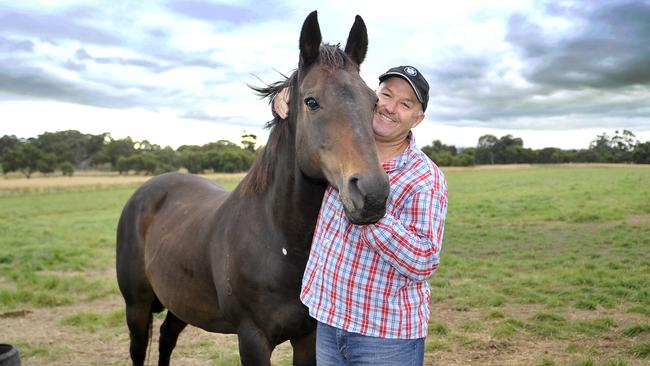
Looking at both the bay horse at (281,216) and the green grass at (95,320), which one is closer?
the bay horse at (281,216)

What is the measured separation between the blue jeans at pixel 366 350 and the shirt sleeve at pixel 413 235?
343mm

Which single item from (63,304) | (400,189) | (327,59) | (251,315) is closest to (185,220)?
(251,315)

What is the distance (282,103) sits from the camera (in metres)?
2.76

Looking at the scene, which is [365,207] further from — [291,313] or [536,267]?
[536,267]

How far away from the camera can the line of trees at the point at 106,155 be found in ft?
141

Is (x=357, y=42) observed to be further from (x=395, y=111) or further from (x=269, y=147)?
(x=269, y=147)

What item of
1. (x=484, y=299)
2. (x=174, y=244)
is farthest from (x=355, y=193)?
(x=484, y=299)

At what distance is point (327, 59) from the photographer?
7.97ft

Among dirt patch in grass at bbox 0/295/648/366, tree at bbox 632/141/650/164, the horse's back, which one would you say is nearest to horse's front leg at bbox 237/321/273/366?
the horse's back

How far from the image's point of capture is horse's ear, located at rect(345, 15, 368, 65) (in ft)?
8.50

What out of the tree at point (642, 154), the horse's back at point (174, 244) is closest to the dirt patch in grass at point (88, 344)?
the horse's back at point (174, 244)

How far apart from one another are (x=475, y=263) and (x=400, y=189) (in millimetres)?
8530

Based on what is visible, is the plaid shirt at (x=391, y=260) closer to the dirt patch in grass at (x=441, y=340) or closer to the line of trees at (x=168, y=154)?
the dirt patch in grass at (x=441, y=340)

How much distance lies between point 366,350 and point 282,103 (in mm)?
1436
